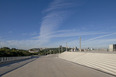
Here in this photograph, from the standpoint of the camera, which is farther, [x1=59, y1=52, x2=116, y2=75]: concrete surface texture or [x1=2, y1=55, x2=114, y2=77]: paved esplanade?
[x1=59, y1=52, x2=116, y2=75]: concrete surface texture

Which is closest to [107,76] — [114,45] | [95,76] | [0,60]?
[95,76]

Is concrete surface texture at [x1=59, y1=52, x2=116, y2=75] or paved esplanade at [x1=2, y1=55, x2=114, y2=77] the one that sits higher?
concrete surface texture at [x1=59, y1=52, x2=116, y2=75]

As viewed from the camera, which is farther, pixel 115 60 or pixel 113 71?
pixel 115 60

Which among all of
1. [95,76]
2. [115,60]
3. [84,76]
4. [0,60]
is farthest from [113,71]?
[0,60]

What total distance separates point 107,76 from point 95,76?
0.92 m

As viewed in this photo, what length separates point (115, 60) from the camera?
11844mm

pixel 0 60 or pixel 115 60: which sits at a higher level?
pixel 115 60

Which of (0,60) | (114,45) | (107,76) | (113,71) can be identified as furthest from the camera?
(114,45)

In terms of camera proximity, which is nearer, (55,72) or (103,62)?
(55,72)

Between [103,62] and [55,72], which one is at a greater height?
[103,62]

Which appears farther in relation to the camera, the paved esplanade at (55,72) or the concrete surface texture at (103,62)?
the concrete surface texture at (103,62)

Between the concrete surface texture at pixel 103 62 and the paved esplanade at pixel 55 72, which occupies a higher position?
the concrete surface texture at pixel 103 62

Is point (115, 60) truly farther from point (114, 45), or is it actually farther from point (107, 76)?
point (114, 45)

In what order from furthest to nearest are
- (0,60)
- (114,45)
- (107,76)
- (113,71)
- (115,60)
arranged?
1. (114,45)
2. (0,60)
3. (115,60)
4. (113,71)
5. (107,76)
